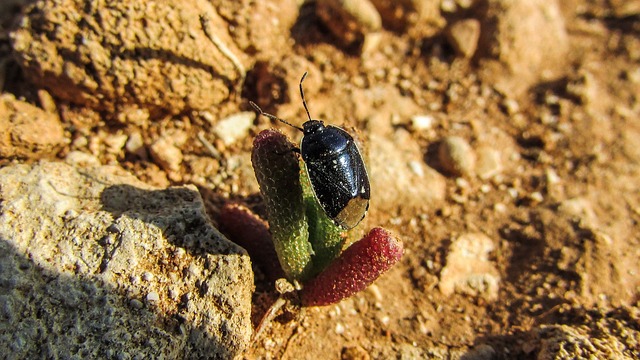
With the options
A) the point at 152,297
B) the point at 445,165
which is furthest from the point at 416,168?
the point at 152,297

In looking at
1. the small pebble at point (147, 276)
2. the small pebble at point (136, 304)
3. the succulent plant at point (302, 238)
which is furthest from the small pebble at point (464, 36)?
the small pebble at point (136, 304)

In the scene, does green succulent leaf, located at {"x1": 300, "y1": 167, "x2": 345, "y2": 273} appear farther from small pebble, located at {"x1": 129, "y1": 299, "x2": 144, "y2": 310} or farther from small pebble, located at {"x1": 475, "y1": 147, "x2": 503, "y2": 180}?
small pebble, located at {"x1": 475, "y1": 147, "x2": 503, "y2": 180}

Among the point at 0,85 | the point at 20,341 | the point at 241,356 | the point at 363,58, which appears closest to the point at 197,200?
the point at 241,356

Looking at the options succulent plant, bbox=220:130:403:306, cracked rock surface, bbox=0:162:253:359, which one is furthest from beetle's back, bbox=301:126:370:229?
cracked rock surface, bbox=0:162:253:359

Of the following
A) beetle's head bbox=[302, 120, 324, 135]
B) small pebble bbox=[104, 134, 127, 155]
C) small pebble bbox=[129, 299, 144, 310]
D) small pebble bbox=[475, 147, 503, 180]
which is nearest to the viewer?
small pebble bbox=[129, 299, 144, 310]

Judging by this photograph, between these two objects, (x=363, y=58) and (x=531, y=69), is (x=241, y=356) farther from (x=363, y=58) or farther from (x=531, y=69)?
(x=531, y=69)

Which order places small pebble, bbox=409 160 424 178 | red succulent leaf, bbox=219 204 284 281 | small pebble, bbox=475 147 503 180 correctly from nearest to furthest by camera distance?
1. red succulent leaf, bbox=219 204 284 281
2. small pebble, bbox=409 160 424 178
3. small pebble, bbox=475 147 503 180

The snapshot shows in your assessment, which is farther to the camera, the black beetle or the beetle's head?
the beetle's head
